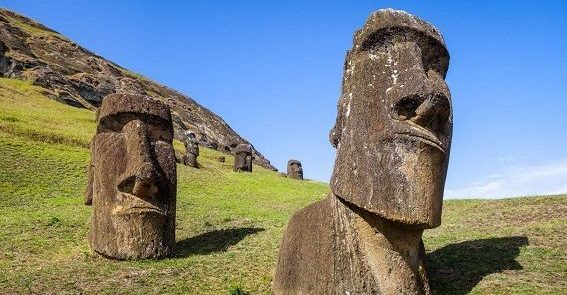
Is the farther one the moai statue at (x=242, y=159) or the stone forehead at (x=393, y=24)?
the moai statue at (x=242, y=159)

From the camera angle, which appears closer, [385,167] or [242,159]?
[385,167]

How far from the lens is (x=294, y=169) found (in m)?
46.9

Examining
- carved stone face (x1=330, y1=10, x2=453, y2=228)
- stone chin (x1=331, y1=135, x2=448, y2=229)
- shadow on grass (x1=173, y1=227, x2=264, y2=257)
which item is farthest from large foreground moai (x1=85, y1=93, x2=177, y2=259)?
stone chin (x1=331, y1=135, x2=448, y2=229)

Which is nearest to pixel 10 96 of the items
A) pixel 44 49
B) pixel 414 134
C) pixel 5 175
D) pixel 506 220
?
pixel 5 175

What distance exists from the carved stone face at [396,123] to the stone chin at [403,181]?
1cm

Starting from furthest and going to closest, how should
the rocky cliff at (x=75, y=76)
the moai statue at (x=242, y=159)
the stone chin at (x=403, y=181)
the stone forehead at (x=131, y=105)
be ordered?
the rocky cliff at (x=75, y=76)
the moai statue at (x=242, y=159)
the stone forehead at (x=131, y=105)
the stone chin at (x=403, y=181)

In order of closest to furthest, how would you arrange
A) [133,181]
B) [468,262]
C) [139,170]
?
[468,262], [139,170], [133,181]

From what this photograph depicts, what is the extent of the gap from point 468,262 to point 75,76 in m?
81.5

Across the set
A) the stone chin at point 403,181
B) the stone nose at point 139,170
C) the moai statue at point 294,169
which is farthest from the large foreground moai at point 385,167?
the moai statue at point 294,169

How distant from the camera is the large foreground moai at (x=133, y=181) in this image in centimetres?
1253

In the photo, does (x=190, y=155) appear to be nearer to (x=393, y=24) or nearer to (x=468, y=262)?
(x=468, y=262)

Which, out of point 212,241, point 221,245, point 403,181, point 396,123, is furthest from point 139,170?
point 403,181

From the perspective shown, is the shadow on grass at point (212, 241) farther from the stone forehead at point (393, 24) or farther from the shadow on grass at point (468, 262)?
the stone forehead at point (393, 24)

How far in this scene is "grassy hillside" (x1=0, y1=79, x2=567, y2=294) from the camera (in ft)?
32.8
